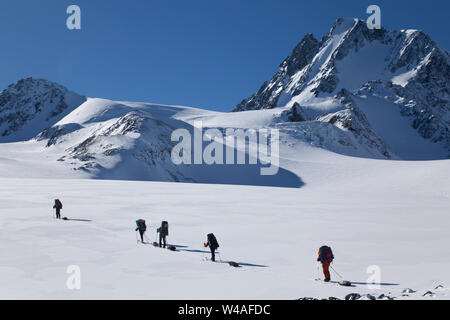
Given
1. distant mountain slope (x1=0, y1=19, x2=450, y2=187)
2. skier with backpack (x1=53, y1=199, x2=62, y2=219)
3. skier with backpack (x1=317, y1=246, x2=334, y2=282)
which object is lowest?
skier with backpack (x1=317, y1=246, x2=334, y2=282)

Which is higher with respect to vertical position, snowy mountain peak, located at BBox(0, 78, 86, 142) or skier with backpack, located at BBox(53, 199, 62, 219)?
snowy mountain peak, located at BBox(0, 78, 86, 142)

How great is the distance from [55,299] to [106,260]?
12.5 ft

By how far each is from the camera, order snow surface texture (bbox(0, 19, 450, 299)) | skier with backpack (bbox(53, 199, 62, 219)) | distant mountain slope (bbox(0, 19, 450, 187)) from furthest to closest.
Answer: distant mountain slope (bbox(0, 19, 450, 187)) < skier with backpack (bbox(53, 199, 62, 219)) < snow surface texture (bbox(0, 19, 450, 299))

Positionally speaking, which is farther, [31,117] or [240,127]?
[31,117]

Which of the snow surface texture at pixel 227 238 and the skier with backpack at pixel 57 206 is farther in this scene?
the skier with backpack at pixel 57 206

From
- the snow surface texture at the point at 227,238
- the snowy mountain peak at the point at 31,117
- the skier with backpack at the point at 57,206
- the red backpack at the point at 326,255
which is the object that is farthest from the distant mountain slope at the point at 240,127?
the red backpack at the point at 326,255

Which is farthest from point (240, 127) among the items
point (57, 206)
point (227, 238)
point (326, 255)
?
point (326, 255)

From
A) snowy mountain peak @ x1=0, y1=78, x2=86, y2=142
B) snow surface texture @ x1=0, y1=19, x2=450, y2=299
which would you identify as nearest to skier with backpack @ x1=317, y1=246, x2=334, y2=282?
snow surface texture @ x1=0, y1=19, x2=450, y2=299

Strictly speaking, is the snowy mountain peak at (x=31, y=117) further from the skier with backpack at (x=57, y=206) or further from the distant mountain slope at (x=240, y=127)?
the skier with backpack at (x=57, y=206)

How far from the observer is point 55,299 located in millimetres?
8930

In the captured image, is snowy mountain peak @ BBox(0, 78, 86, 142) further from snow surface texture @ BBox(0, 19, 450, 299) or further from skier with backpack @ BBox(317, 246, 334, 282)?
skier with backpack @ BBox(317, 246, 334, 282)

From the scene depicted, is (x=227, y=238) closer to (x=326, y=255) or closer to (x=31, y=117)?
(x=326, y=255)
